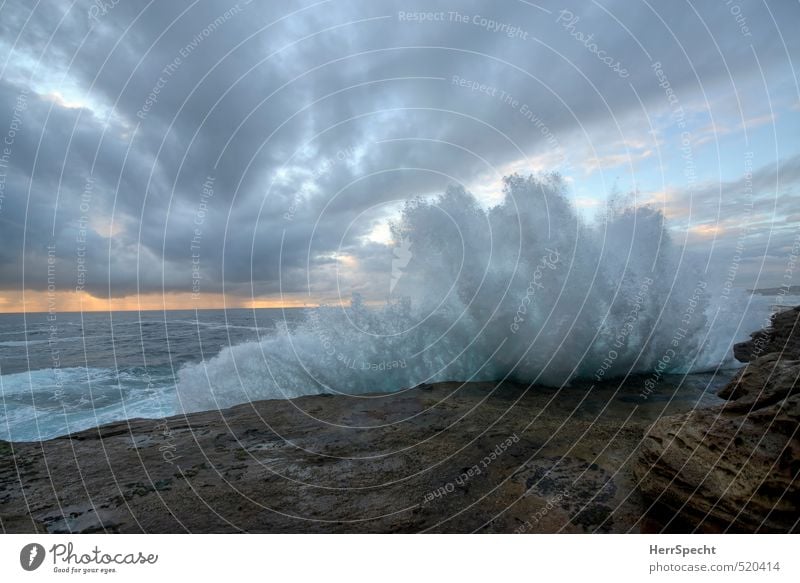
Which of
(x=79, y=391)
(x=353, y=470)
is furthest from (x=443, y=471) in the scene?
(x=79, y=391)

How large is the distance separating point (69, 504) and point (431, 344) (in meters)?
10.3

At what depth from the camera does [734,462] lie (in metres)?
3.80

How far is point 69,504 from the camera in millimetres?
4941

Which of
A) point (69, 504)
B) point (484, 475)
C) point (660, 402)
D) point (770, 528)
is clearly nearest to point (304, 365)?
point (69, 504)

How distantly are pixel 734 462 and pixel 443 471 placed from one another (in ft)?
11.7

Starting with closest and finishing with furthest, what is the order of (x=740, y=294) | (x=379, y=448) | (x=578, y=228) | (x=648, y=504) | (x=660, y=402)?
(x=648, y=504) → (x=379, y=448) → (x=660, y=402) → (x=578, y=228) → (x=740, y=294)

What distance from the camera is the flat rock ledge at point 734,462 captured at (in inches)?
141

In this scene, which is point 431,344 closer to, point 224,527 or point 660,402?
point 660,402
